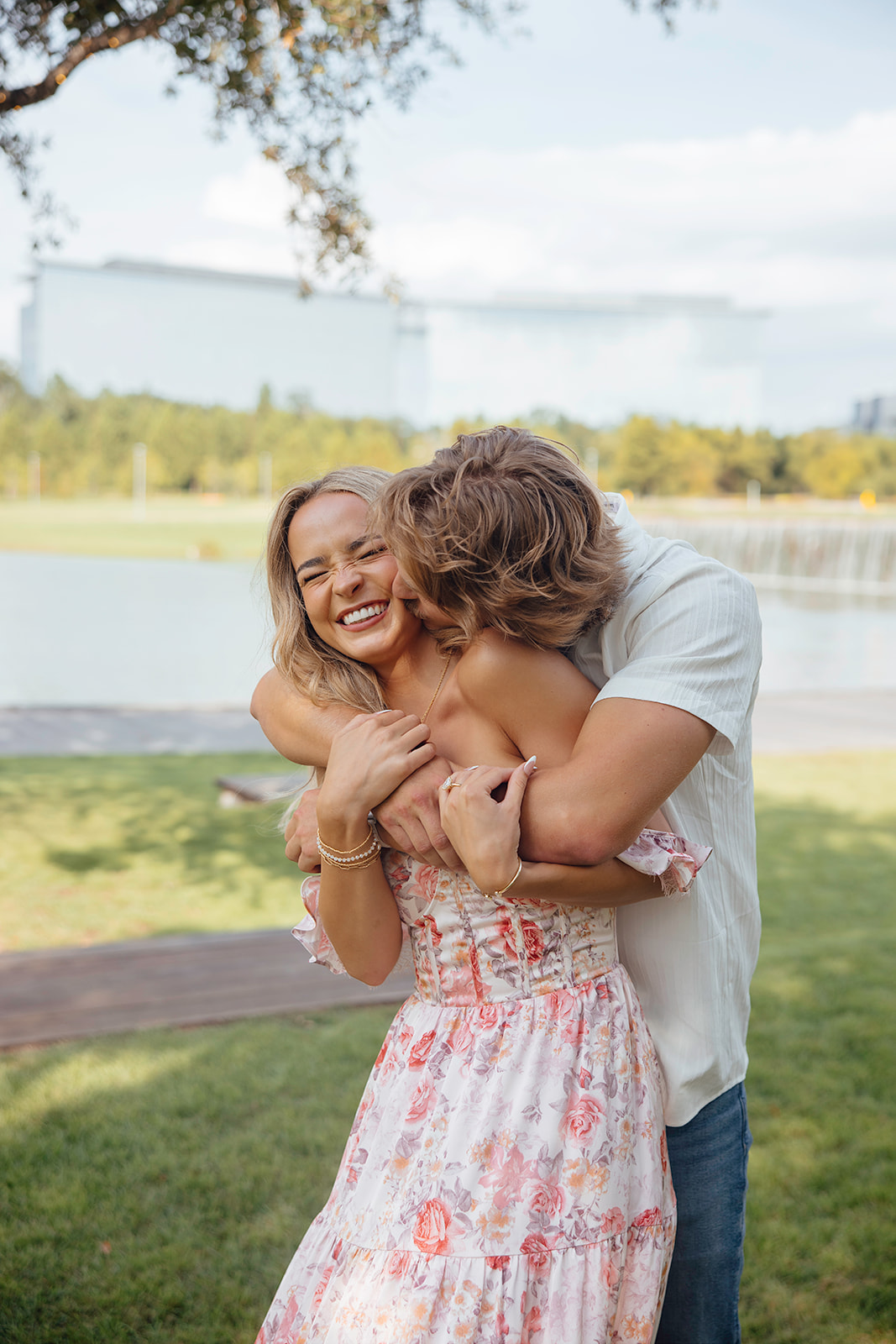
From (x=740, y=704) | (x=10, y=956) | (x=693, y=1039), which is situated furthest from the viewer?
(x=10, y=956)

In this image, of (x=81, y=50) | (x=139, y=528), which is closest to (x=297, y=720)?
(x=81, y=50)

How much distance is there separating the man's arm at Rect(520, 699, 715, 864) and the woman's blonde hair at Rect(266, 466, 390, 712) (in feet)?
1.23

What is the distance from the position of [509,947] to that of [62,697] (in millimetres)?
19936

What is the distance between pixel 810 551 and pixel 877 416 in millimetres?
45981

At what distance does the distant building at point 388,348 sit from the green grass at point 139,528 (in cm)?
1029

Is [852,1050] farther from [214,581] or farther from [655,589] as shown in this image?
[214,581]

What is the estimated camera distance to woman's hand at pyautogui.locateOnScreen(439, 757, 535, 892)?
1192mm

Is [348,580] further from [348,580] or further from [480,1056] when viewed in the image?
[480,1056]

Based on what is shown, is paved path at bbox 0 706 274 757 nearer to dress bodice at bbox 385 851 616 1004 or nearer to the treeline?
dress bodice at bbox 385 851 616 1004

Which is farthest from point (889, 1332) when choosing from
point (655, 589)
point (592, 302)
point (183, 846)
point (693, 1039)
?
point (592, 302)

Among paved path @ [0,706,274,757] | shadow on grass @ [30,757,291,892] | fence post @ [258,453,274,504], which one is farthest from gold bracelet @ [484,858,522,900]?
fence post @ [258,453,274,504]

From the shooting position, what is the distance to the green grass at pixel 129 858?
4.85m

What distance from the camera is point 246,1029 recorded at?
362 centimetres

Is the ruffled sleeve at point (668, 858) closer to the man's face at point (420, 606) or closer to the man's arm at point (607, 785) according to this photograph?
the man's arm at point (607, 785)
